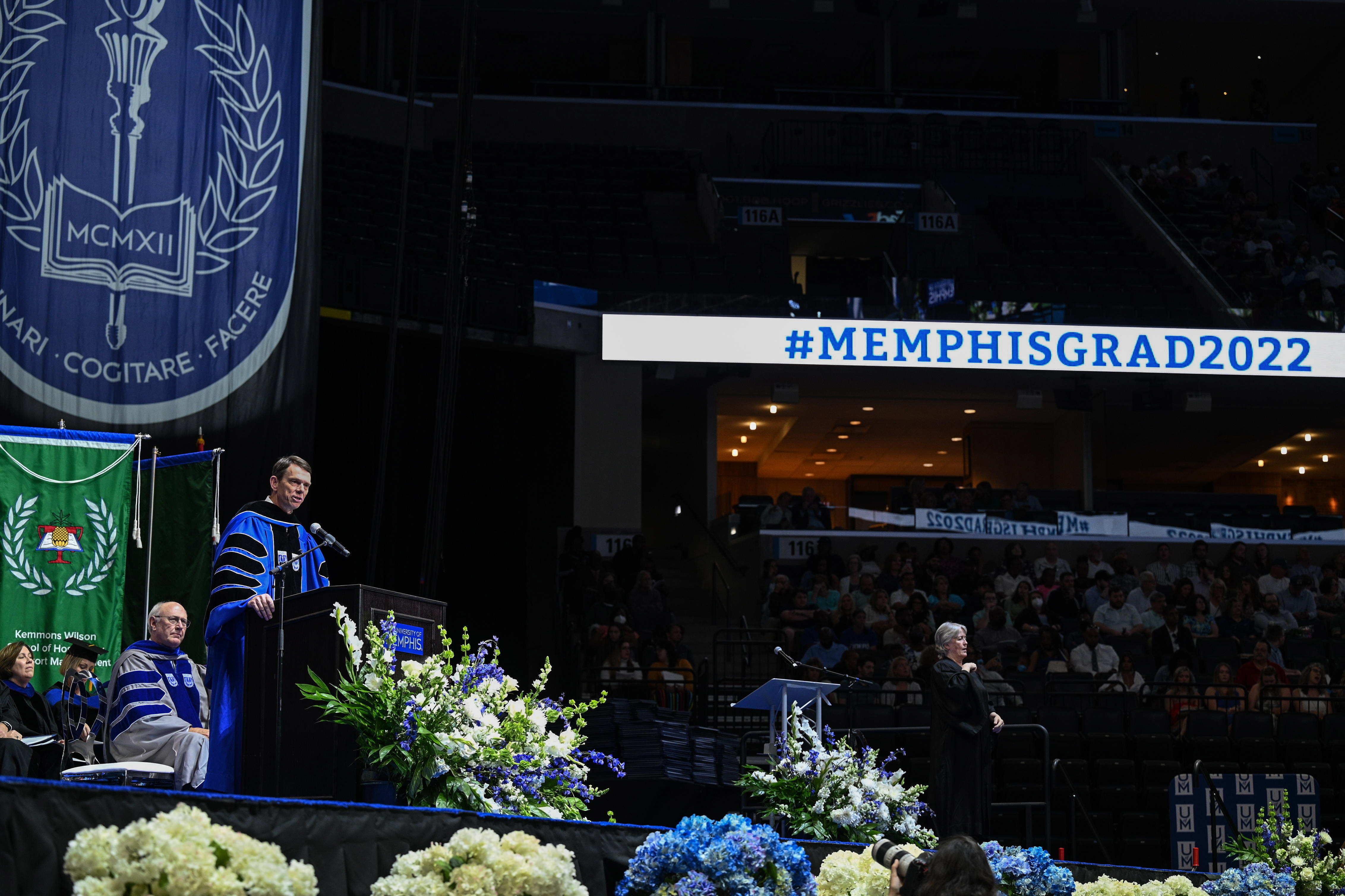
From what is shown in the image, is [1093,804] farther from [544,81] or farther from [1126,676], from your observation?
[544,81]

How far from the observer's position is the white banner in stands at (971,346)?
1617 centimetres

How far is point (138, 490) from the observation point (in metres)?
8.27

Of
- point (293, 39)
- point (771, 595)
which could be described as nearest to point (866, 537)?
point (771, 595)

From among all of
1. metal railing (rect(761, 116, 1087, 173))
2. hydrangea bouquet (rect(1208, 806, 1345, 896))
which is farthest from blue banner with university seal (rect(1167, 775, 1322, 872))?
metal railing (rect(761, 116, 1087, 173))

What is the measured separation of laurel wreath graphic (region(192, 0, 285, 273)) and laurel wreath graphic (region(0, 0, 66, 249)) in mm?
830

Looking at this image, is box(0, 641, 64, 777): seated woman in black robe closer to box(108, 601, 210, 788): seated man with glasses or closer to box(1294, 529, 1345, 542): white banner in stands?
box(108, 601, 210, 788): seated man with glasses

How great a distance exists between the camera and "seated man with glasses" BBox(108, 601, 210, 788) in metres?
6.21

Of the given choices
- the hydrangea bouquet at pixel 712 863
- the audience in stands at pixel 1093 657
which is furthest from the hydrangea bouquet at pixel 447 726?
the audience in stands at pixel 1093 657

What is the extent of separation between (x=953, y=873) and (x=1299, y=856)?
4686 mm

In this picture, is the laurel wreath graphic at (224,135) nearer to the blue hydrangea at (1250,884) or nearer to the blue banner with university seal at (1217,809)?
the blue hydrangea at (1250,884)

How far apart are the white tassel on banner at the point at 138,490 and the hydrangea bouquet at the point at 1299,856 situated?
586 centimetres

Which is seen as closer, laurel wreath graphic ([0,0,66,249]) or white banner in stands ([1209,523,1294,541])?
laurel wreath graphic ([0,0,66,249])

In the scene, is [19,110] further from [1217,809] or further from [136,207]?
[1217,809]

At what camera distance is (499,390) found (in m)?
17.5
